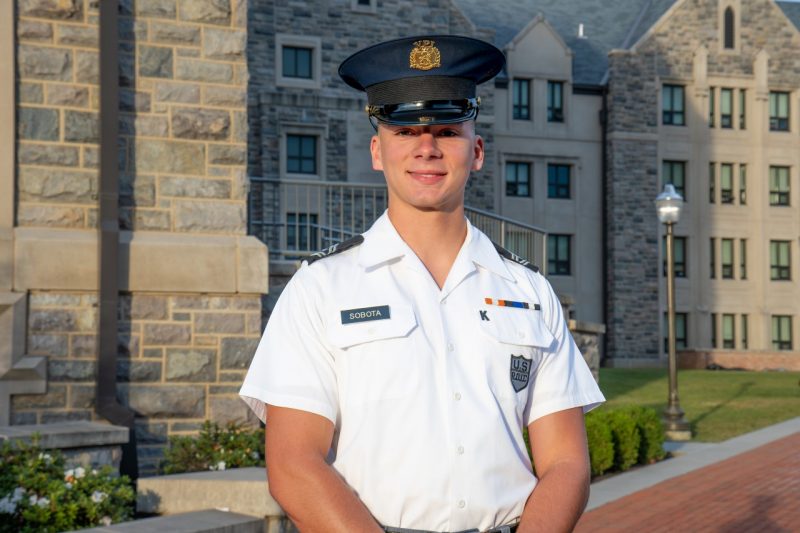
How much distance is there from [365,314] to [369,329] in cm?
4

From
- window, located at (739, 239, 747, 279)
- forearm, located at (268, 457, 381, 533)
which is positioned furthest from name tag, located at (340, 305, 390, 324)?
window, located at (739, 239, 747, 279)

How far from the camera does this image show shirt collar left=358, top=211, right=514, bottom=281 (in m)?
2.79

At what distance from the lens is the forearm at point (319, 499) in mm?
2443

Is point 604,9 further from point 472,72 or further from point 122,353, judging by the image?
point 472,72

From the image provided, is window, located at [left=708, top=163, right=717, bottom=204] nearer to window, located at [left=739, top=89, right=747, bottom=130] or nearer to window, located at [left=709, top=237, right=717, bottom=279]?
window, located at [left=709, top=237, right=717, bottom=279]

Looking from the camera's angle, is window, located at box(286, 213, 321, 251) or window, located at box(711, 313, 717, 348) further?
window, located at box(711, 313, 717, 348)

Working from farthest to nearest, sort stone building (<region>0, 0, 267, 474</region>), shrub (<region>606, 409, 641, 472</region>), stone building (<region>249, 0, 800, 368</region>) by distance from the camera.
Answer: stone building (<region>249, 0, 800, 368</region>)
shrub (<region>606, 409, 641, 472</region>)
stone building (<region>0, 0, 267, 474</region>)

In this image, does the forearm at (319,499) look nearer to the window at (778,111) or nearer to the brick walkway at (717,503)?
the brick walkway at (717,503)

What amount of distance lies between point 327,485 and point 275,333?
0.42 metres

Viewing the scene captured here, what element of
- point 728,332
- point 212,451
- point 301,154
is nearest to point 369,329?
point 212,451

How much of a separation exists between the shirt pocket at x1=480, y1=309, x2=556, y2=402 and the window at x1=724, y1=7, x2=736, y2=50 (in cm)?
4337

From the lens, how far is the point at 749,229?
1714 inches

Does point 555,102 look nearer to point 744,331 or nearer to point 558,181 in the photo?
point 558,181

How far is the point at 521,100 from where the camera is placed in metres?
40.8
